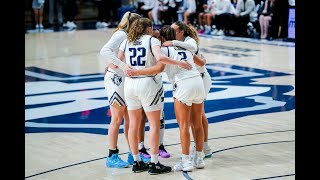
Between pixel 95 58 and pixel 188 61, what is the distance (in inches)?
420

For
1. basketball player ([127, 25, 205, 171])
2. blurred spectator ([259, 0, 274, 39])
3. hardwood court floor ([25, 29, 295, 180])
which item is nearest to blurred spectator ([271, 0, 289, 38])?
blurred spectator ([259, 0, 274, 39])

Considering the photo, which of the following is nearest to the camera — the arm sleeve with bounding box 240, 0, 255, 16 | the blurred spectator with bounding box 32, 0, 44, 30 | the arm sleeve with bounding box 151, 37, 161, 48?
the arm sleeve with bounding box 151, 37, 161, 48

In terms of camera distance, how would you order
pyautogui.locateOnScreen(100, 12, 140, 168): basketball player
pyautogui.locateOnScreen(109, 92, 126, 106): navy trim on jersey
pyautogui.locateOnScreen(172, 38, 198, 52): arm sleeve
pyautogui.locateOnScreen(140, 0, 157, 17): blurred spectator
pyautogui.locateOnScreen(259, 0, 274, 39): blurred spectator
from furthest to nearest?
pyautogui.locateOnScreen(140, 0, 157, 17): blurred spectator < pyautogui.locateOnScreen(259, 0, 274, 39): blurred spectator < pyautogui.locateOnScreen(109, 92, 126, 106): navy trim on jersey < pyautogui.locateOnScreen(100, 12, 140, 168): basketball player < pyautogui.locateOnScreen(172, 38, 198, 52): arm sleeve

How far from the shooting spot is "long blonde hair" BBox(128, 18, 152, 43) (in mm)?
6844

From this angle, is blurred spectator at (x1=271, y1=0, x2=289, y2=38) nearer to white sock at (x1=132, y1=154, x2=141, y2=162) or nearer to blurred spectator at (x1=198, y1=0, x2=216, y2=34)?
blurred spectator at (x1=198, y1=0, x2=216, y2=34)

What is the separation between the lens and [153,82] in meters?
6.85

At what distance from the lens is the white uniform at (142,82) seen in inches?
267

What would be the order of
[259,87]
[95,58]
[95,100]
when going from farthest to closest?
1. [95,58]
2. [259,87]
3. [95,100]

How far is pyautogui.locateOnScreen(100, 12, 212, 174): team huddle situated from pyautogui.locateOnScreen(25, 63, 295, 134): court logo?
7.73 ft

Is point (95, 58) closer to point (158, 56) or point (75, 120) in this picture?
point (75, 120)

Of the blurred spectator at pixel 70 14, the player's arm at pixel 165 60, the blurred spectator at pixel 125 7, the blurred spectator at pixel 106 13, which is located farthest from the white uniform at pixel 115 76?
the blurred spectator at pixel 106 13

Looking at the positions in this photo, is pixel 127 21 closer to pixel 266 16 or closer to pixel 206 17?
pixel 266 16
